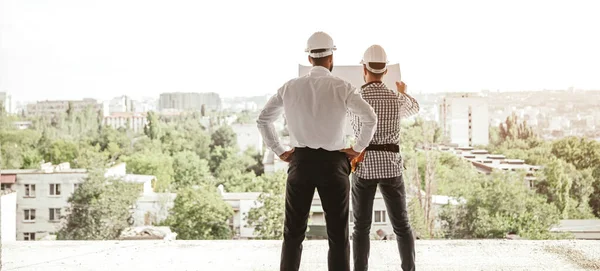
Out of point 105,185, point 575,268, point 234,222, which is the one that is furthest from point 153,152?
point 575,268

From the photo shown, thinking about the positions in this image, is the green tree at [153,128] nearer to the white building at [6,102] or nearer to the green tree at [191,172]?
the green tree at [191,172]

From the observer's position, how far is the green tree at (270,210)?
19.3ft

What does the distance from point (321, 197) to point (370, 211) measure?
49 centimetres

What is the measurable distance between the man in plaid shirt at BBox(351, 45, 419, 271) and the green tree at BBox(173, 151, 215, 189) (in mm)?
2944

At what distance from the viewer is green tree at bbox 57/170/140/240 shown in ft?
19.5

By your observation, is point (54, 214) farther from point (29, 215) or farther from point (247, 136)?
point (247, 136)

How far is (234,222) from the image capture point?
233 inches

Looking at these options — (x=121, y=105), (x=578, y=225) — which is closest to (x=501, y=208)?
(x=578, y=225)

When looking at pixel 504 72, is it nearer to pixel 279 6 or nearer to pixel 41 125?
pixel 279 6

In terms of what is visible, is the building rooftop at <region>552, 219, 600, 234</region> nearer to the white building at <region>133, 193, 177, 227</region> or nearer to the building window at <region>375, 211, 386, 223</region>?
the building window at <region>375, 211, 386, 223</region>

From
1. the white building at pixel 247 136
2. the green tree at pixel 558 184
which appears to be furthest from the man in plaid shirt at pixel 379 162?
the green tree at pixel 558 184

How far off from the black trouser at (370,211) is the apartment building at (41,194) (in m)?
3.19

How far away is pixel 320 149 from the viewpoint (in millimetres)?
2945

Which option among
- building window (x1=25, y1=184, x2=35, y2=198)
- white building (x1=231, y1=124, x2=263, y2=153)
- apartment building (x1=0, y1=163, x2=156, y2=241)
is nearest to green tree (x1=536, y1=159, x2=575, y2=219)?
white building (x1=231, y1=124, x2=263, y2=153)
